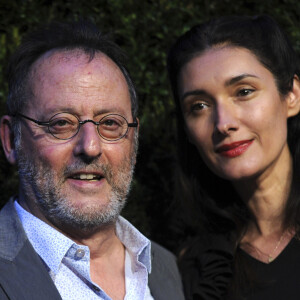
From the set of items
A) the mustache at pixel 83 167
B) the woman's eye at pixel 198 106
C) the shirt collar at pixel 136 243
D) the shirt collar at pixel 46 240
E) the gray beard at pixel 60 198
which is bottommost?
the shirt collar at pixel 136 243

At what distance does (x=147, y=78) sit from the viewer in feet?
13.4

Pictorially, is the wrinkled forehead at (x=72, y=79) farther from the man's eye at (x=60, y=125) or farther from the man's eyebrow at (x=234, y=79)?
the man's eyebrow at (x=234, y=79)

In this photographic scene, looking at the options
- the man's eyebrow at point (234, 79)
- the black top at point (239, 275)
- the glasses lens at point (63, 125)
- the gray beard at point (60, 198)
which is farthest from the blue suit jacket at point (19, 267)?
the man's eyebrow at point (234, 79)

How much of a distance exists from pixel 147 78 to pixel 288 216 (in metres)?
1.47

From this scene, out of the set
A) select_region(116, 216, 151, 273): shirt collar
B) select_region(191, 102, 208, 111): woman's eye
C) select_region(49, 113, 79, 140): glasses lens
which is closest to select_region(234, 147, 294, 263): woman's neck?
select_region(191, 102, 208, 111): woman's eye

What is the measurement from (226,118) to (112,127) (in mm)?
728

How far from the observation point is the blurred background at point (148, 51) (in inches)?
152

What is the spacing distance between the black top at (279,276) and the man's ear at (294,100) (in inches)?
31.3

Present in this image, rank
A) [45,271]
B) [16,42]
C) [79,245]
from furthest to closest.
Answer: [16,42], [79,245], [45,271]

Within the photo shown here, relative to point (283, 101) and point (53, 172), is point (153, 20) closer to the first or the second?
point (283, 101)

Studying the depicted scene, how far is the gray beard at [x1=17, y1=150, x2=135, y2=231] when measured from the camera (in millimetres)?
2691

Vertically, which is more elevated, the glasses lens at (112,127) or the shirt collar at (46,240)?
the glasses lens at (112,127)

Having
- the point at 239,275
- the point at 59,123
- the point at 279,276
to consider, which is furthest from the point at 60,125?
the point at 279,276

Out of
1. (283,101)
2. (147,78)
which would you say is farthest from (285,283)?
(147,78)
